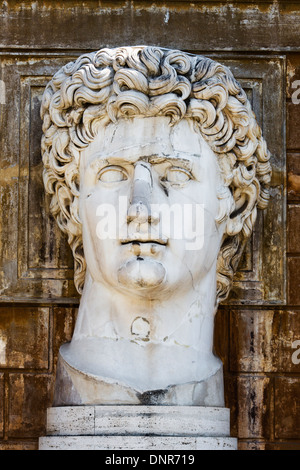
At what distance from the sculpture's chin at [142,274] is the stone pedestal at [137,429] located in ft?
2.41

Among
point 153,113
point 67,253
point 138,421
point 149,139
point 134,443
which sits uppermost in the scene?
point 153,113

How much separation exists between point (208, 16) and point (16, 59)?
1398 millimetres

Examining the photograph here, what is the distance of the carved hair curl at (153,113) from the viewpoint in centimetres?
841

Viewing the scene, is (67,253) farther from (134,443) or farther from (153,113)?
(134,443)

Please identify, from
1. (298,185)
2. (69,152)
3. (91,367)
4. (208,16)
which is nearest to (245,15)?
(208,16)

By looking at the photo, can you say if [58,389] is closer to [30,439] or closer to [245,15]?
[30,439]

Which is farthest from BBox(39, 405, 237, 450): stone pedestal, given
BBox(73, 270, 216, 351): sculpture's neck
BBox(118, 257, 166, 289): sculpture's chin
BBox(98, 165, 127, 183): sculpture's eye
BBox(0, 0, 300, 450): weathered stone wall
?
BBox(98, 165, 127, 183): sculpture's eye

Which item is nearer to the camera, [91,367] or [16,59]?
[91,367]

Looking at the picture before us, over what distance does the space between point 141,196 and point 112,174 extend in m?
0.33

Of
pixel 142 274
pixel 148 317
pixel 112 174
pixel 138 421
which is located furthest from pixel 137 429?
pixel 112 174

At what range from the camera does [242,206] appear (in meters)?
8.85

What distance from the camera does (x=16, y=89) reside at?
959 cm

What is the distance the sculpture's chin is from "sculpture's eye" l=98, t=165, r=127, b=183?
597mm

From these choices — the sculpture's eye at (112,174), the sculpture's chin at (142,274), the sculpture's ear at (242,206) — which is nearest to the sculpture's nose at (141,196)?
the sculpture's eye at (112,174)
